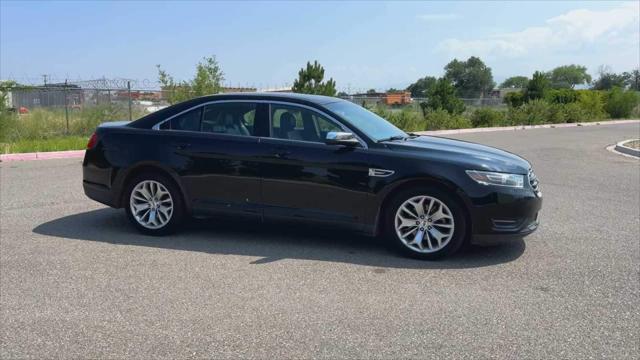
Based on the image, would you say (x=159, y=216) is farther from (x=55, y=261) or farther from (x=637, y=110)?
(x=637, y=110)

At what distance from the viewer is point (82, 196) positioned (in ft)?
29.1

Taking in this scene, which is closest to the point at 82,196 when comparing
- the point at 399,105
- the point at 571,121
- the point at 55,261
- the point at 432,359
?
the point at 55,261

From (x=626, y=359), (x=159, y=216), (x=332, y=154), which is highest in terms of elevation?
(x=332, y=154)

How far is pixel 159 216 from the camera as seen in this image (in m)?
6.47

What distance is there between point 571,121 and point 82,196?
3319 cm

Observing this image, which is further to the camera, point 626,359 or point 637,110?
point 637,110

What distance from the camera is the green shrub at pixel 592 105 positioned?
126 ft

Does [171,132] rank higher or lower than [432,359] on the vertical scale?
higher

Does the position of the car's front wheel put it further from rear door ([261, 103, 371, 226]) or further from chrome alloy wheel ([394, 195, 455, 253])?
chrome alloy wheel ([394, 195, 455, 253])

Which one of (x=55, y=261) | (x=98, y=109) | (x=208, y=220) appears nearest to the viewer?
(x=55, y=261)

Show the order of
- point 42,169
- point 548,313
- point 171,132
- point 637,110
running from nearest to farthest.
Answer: point 548,313, point 171,132, point 42,169, point 637,110

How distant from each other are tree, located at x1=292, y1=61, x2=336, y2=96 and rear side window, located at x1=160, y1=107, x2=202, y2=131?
652 inches

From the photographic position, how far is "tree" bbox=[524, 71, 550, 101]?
128 ft

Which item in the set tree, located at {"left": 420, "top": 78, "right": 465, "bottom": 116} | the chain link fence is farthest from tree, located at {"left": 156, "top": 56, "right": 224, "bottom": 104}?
tree, located at {"left": 420, "top": 78, "right": 465, "bottom": 116}
